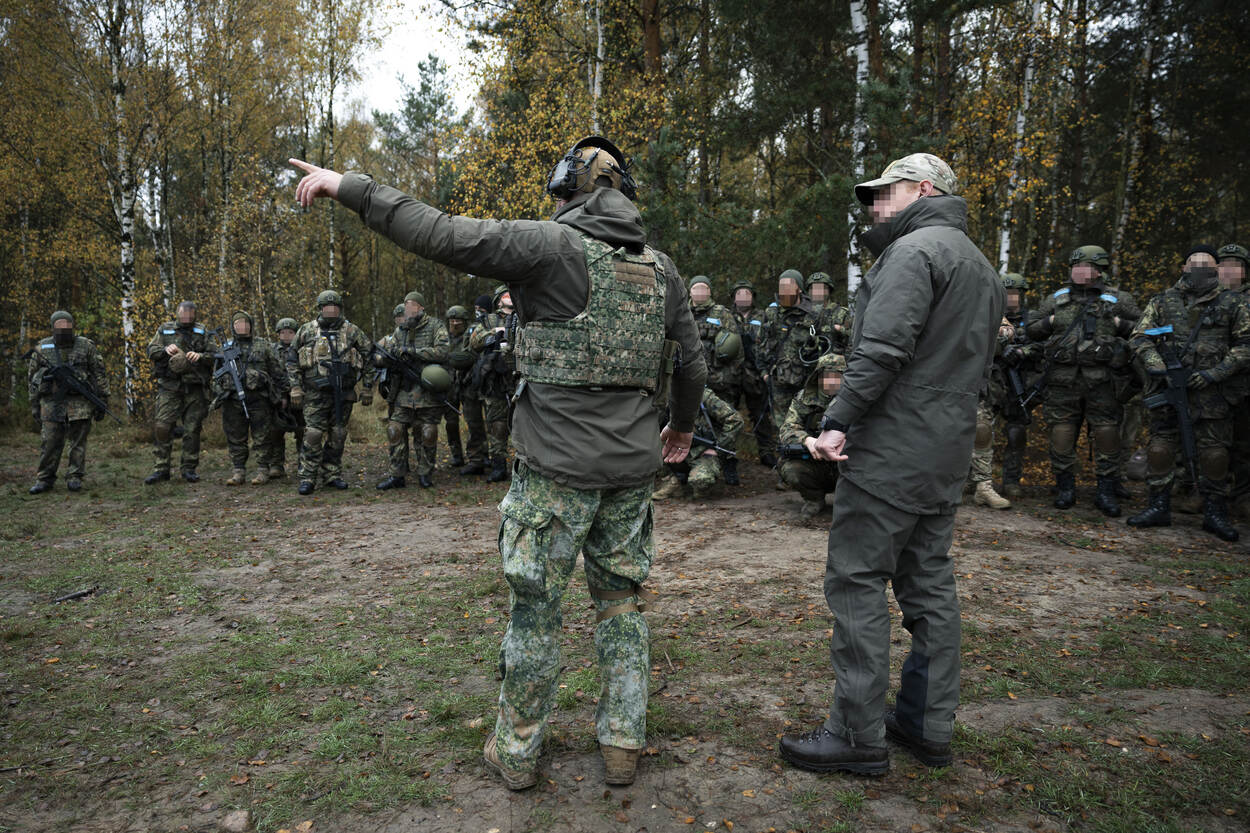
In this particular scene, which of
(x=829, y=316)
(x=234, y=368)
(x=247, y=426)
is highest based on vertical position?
(x=829, y=316)

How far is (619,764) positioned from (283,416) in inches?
341

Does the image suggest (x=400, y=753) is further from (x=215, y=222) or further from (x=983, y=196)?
(x=215, y=222)

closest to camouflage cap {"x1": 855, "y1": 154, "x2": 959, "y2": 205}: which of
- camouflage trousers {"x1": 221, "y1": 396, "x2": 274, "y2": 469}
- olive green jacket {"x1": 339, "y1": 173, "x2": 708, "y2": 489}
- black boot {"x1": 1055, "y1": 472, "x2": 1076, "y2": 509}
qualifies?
olive green jacket {"x1": 339, "y1": 173, "x2": 708, "y2": 489}

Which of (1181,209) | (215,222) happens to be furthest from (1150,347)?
(215,222)

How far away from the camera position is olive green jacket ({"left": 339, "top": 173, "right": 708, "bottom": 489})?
244 cm

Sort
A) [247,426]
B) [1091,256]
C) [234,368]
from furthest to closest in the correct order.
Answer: [247,426]
[234,368]
[1091,256]

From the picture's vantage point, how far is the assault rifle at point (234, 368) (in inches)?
376

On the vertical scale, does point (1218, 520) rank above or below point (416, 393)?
below

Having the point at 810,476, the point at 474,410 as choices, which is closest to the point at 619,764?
the point at 810,476

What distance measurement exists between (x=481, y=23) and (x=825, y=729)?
54.3ft

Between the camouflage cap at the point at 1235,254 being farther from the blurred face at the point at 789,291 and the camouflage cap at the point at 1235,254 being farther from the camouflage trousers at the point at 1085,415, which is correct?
the blurred face at the point at 789,291

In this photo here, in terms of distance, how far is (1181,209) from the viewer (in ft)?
46.9

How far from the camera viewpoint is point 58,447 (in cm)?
955

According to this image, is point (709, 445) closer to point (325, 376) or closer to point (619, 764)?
point (325, 376)
